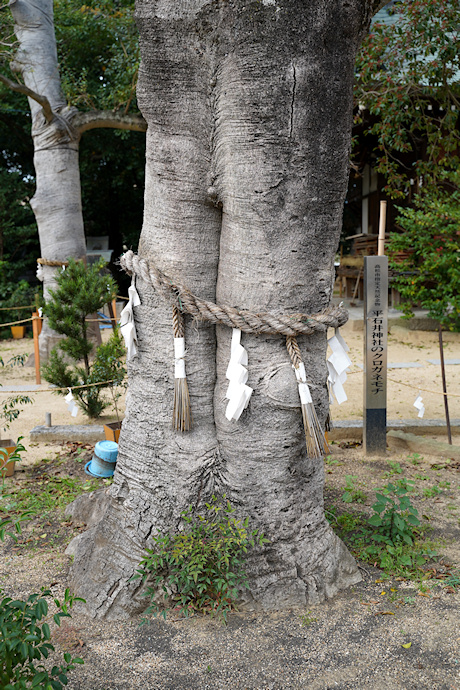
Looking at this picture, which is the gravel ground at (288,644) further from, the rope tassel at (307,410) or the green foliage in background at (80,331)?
the green foliage in background at (80,331)

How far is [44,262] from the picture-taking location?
792 centimetres

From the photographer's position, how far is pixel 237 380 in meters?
2.36

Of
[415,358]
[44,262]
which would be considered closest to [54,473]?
[44,262]

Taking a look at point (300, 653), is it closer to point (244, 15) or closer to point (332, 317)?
point (332, 317)

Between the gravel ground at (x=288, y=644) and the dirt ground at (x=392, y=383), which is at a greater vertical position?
the dirt ground at (x=392, y=383)

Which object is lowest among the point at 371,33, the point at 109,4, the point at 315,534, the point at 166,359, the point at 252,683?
the point at 252,683

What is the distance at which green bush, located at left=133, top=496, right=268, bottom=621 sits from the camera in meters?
2.30

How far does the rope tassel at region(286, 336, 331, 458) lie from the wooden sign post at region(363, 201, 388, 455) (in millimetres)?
2063

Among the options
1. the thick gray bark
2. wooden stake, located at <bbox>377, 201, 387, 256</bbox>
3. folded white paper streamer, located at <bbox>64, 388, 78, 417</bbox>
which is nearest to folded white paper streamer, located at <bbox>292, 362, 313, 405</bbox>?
wooden stake, located at <bbox>377, 201, 387, 256</bbox>

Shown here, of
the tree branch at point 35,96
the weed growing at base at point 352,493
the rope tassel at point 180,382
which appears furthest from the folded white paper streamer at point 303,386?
the tree branch at point 35,96

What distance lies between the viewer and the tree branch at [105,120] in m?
7.99

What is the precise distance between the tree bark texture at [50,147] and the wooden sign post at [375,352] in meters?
5.00

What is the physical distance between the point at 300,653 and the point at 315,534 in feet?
1.82

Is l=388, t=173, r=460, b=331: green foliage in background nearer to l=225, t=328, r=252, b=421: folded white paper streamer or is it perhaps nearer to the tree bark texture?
the tree bark texture
